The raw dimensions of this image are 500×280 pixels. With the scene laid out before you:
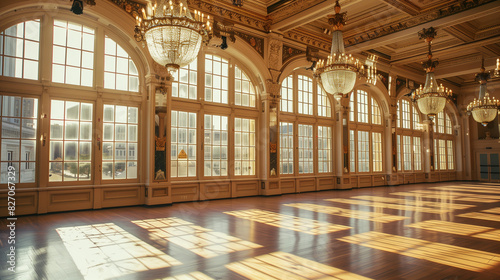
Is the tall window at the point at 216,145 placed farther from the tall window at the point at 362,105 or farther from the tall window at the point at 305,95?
the tall window at the point at 362,105

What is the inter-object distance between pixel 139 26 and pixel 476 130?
20.1 meters

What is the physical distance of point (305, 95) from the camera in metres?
11.9

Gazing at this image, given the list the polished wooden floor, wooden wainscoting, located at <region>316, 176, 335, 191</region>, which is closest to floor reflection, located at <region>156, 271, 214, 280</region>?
the polished wooden floor

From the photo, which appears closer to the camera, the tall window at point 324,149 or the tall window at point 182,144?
the tall window at point 182,144

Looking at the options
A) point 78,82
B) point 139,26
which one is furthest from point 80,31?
point 139,26

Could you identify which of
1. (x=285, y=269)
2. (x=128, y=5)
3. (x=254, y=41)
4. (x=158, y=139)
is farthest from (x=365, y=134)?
(x=285, y=269)

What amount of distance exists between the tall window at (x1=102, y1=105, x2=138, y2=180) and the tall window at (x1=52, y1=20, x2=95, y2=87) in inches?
34.6

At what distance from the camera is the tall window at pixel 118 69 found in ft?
25.1

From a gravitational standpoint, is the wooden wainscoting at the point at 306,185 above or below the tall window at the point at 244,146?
below

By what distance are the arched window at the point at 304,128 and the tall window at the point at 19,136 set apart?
704 centimetres

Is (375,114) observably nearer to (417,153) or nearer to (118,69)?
(417,153)

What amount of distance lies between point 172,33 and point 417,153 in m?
15.8

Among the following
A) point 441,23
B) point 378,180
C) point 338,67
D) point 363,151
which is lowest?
point 378,180

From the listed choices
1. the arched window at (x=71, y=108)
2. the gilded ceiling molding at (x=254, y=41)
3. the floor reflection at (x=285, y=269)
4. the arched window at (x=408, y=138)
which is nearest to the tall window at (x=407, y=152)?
the arched window at (x=408, y=138)
